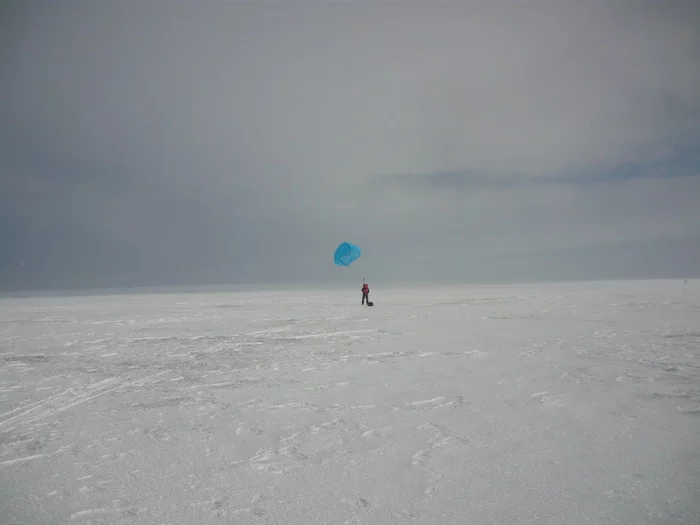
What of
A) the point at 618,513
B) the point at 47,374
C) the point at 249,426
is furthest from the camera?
the point at 47,374

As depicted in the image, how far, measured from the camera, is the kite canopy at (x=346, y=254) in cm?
2681

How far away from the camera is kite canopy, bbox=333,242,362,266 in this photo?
26.8 meters

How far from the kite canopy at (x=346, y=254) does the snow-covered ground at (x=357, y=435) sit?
16.2m

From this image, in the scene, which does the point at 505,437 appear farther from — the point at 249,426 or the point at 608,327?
the point at 608,327

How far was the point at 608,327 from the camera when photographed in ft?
44.4

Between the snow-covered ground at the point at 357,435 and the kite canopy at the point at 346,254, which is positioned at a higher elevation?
the kite canopy at the point at 346,254

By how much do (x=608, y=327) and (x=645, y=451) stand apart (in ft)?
34.6

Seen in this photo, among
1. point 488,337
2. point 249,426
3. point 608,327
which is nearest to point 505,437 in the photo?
point 249,426

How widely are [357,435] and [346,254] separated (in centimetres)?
2232

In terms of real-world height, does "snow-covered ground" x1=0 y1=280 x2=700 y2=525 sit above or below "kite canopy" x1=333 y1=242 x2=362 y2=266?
below

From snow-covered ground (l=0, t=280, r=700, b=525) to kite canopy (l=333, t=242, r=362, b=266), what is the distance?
16219 millimetres

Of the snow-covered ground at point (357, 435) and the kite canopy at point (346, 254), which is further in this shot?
the kite canopy at point (346, 254)

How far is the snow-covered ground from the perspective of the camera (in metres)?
3.54

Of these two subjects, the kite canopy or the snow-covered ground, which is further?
the kite canopy
